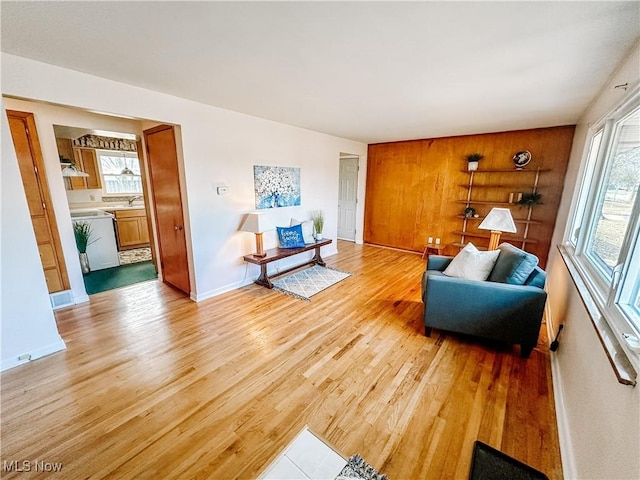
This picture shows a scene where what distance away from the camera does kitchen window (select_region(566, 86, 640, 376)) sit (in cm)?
129

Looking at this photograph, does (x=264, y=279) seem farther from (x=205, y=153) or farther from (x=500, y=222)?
(x=500, y=222)

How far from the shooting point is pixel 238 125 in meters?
3.29

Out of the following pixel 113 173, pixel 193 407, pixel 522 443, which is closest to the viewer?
pixel 522 443

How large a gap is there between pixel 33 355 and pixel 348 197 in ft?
18.3

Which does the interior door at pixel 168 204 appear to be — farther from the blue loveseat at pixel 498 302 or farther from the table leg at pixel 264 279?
the blue loveseat at pixel 498 302

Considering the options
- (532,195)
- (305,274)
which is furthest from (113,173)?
(532,195)

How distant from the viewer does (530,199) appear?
4145 mm

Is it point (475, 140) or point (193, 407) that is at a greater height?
point (475, 140)

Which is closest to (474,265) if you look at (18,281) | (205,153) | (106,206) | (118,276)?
(205,153)

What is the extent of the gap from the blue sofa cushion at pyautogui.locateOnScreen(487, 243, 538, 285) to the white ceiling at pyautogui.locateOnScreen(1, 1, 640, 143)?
148cm

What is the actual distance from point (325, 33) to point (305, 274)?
323cm

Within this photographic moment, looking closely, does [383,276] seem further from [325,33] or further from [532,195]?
[325,33]

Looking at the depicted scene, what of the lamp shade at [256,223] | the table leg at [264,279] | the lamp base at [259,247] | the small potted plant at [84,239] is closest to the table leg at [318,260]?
the table leg at [264,279]

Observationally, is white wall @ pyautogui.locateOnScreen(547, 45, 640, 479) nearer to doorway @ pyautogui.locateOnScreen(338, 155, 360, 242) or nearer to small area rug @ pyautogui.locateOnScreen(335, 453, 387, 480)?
small area rug @ pyautogui.locateOnScreen(335, 453, 387, 480)
